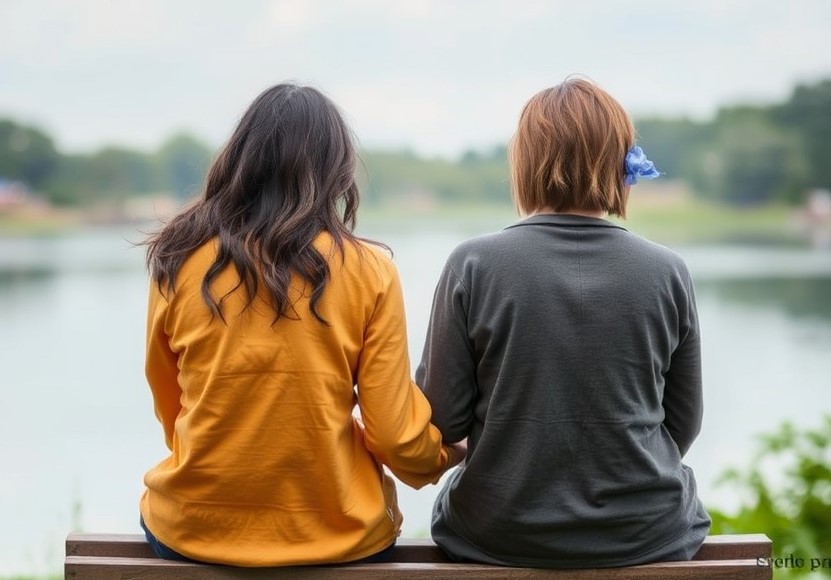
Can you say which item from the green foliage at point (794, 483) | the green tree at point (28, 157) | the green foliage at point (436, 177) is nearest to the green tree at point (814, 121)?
the green foliage at point (436, 177)

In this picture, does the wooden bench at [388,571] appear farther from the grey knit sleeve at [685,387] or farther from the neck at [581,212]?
the neck at [581,212]

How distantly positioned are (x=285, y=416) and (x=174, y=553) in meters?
0.25

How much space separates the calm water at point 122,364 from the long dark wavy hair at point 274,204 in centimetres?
133

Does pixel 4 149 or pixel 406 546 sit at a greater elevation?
→ pixel 4 149

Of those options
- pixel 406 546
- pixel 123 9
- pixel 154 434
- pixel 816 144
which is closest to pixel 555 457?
pixel 406 546

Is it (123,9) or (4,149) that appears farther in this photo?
(4,149)

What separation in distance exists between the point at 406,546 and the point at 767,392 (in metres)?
2.31

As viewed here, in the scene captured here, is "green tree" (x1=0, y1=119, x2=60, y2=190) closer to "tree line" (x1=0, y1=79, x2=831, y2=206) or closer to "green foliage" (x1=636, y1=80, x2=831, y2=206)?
"tree line" (x1=0, y1=79, x2=831, y2=206)

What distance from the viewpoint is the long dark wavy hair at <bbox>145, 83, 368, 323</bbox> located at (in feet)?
4.07

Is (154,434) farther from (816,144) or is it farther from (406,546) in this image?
(816,144)

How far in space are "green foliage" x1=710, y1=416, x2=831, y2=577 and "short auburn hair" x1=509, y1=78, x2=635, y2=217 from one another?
1.30 m

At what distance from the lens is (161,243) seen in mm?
1293

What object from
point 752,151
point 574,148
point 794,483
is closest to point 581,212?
point 574,148

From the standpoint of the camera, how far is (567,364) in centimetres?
128
